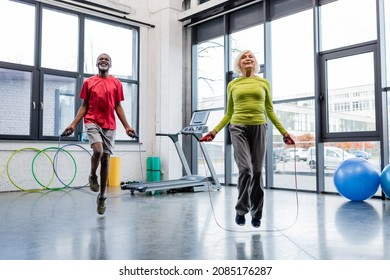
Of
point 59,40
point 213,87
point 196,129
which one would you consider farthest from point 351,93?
point 59,40

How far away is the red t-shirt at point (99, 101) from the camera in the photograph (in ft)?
11.1

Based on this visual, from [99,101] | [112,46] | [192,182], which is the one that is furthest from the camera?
[112,46]

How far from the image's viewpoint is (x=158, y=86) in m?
7.48

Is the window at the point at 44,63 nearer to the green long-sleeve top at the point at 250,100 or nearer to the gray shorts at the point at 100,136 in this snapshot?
the gray shorts at the point at 100,136

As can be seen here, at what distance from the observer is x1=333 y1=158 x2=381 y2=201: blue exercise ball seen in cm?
433

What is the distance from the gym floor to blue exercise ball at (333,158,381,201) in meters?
0.14

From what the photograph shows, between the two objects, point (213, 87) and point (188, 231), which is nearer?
point (188, 231)

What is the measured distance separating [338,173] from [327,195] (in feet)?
2.43

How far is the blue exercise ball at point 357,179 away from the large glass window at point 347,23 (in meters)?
1.86

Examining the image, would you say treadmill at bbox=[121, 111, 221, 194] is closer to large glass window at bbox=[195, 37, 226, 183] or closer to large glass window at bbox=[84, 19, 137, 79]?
large glass window at bbox=[195, 37, 226, 183]

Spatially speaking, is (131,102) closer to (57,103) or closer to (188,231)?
(57,103)

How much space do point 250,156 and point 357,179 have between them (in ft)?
7.28

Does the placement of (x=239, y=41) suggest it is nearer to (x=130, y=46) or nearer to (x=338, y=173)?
(x=130, y=46)

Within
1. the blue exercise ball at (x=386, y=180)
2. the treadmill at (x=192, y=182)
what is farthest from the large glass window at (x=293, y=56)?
the blue exercise ball at (x=386, y=180)
